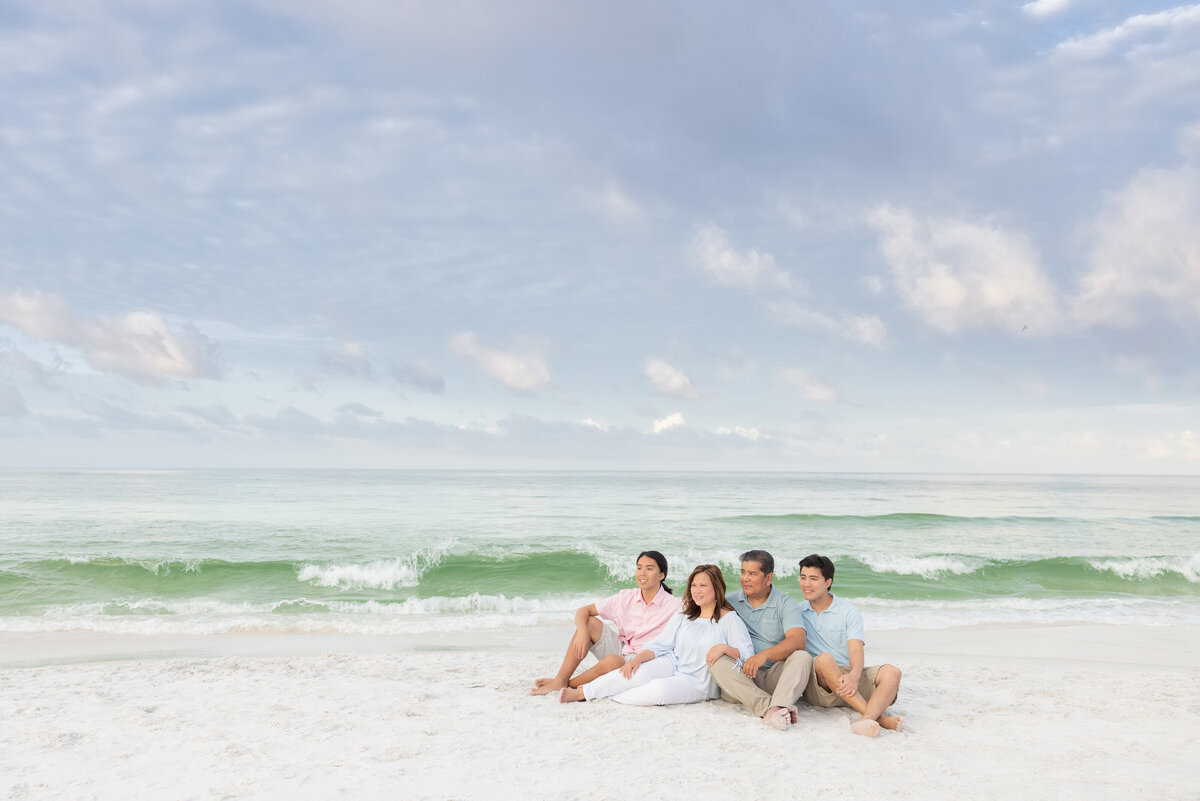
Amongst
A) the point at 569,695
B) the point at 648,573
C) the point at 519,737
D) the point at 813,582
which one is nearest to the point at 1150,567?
the point at 813,582

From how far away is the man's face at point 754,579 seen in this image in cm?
618

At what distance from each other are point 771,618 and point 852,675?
2.74ft

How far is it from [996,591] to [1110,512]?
29408mm

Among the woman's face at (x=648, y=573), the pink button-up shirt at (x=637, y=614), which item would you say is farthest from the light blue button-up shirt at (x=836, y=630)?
the woman's face at (x=648, y=573)

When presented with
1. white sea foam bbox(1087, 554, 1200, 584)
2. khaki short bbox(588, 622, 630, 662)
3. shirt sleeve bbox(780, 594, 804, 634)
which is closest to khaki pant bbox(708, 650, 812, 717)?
shirt sleeve bbox(780, 594, 804, 634)

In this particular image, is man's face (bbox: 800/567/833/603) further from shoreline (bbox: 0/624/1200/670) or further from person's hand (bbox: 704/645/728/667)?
shoreline (bbox: 0/624/1200/670)

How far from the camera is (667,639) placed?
6551mm

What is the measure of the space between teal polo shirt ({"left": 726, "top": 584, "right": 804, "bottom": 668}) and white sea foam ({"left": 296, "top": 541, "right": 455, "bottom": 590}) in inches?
431

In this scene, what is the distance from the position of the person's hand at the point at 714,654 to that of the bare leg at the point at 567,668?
1.11m

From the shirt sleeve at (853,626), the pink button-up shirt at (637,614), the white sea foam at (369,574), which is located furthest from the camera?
the white sea foam at (369,574)

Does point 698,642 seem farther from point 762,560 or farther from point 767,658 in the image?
point 762,560

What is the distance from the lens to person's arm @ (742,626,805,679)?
19.8 ft

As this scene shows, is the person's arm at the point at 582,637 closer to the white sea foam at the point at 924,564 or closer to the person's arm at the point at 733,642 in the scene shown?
the person's arm at the point at 733,642

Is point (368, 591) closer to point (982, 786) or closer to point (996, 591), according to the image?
point (982, 786)
